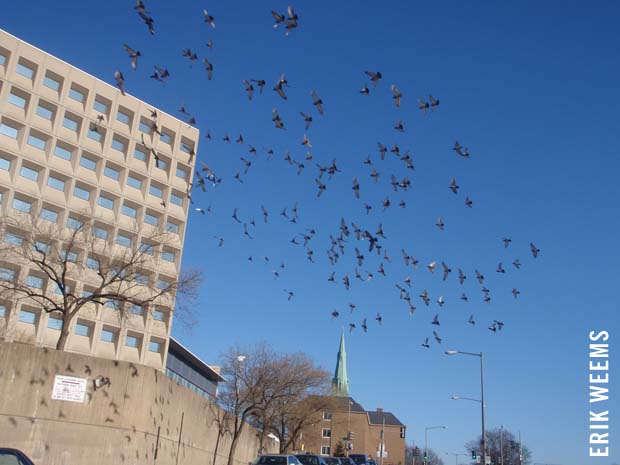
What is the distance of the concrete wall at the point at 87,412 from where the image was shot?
24.6 metres

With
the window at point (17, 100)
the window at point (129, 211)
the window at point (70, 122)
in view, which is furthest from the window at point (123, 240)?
the window at point (17, 100)

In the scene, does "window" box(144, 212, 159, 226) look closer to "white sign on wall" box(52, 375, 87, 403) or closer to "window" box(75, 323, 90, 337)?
"window" box(75, 323, 90, 337)

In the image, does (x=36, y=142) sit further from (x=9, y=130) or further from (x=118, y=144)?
(x=118, y=144)

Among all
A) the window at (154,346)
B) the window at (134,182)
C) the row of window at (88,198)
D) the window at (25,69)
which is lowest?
the window at (154,346)

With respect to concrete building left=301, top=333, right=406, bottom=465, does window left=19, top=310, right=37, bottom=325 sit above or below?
above

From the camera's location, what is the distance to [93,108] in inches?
2461

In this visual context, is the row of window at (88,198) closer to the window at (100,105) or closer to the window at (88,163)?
the window at (88,163)

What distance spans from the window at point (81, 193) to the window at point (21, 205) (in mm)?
4748

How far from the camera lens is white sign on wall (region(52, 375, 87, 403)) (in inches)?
1026

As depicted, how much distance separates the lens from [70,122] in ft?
200

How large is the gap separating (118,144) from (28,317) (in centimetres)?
1957

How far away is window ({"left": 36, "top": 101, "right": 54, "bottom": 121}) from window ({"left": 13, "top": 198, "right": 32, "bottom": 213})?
823 centimetres

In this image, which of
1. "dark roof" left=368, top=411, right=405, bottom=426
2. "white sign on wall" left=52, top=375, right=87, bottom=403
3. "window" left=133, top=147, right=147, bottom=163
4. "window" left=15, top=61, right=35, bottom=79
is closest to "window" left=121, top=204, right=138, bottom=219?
"window" left=133, top=147, right=147, bottom=163

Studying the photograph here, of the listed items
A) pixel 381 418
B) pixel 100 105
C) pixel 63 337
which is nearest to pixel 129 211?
pixel 100 105
